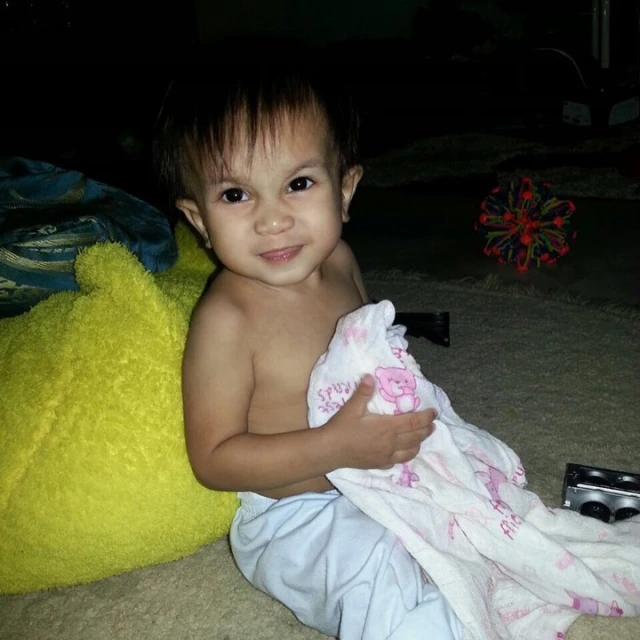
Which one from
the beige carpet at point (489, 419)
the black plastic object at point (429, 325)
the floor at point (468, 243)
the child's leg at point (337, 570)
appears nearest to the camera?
the child's leg at point (337, 570)

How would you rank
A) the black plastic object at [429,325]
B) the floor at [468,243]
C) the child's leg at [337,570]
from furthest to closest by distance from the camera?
the floor at [468,243] → the black plastic object at [429,325] → the child's leg at [337,570]

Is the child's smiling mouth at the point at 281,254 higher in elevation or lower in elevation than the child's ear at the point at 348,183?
lower

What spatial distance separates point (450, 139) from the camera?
2514 mm

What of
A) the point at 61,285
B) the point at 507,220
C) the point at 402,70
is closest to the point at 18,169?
the point at 61,285

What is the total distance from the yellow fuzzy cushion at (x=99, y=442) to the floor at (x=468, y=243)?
92cm

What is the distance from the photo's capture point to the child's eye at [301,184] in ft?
2.17

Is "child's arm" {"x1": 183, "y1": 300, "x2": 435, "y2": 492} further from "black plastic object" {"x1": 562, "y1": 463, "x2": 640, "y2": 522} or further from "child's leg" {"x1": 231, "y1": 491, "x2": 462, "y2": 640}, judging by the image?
"black plastic object" {"x1": 562, "y1": 463, "x2": 640, "y2": 522}

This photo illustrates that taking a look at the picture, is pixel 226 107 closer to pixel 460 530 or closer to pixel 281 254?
pixel 281 254

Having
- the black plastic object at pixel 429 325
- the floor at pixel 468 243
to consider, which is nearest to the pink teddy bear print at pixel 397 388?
the black plastic object at pixel 429 325

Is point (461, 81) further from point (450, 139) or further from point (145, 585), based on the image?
point (145, 585)

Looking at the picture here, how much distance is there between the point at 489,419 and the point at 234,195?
1.89 ft

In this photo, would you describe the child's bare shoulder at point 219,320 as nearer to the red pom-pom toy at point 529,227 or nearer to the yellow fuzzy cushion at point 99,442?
the yellow fuzzy cushion at point 99,442

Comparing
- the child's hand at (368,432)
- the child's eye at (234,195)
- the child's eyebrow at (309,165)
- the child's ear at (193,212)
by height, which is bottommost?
the child's hand at (368,432)

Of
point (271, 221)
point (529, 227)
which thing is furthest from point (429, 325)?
point (271, 221)
